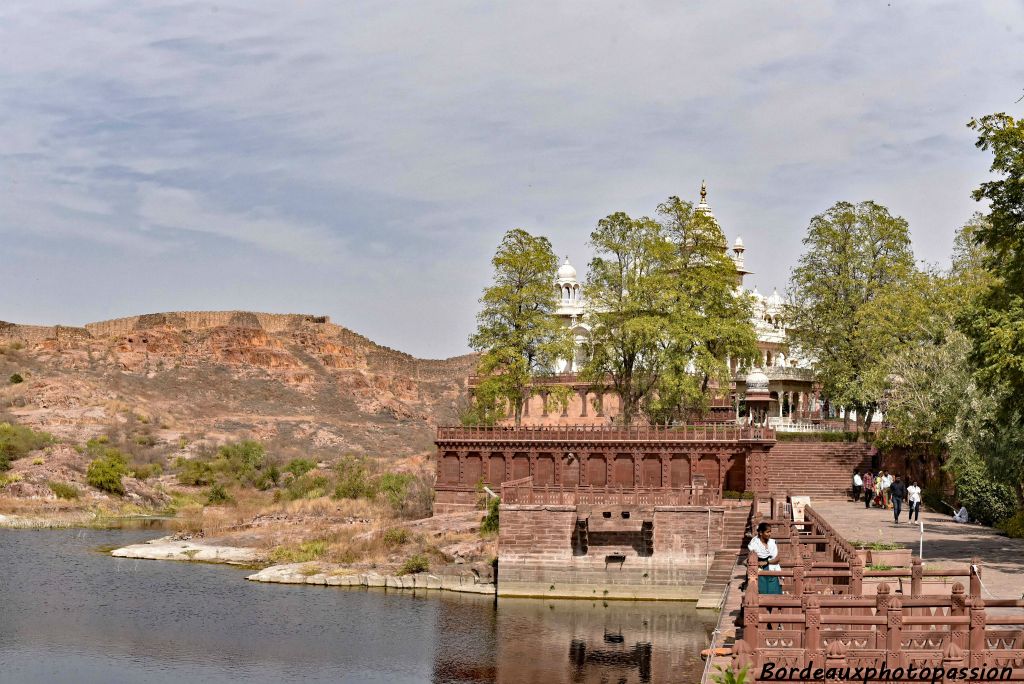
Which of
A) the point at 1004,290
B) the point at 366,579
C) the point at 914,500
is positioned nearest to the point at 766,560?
the point at 1004,290

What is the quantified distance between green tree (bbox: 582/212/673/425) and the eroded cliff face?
140 ft

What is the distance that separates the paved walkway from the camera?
1105 inches

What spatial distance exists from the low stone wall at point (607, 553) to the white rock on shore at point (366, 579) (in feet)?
5.67

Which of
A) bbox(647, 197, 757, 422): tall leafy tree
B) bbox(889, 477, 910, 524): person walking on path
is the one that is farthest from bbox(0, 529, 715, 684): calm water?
bbox(647, 197, 757, 422): tall leafy tree

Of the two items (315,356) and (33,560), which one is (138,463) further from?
(315,356)

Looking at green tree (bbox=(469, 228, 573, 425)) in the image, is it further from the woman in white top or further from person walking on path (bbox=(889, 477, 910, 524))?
the woman in white top

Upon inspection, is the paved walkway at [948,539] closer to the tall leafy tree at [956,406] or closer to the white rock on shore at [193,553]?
the tall leafy tree at [956,406]

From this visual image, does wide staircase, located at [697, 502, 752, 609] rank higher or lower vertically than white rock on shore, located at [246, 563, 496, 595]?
higher

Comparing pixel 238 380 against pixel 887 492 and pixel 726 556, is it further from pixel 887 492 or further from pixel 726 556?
pixel 726 556

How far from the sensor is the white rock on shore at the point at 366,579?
141 ft

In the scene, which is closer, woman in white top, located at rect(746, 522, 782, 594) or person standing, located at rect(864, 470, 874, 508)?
woman in white top, located at rect(746, 522, 782, 594)

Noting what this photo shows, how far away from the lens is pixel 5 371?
107 m

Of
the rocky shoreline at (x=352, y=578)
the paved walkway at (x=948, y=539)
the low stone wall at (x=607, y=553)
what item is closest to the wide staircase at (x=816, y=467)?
the paved walkway at (x=948, y=539)

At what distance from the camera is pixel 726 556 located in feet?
134
